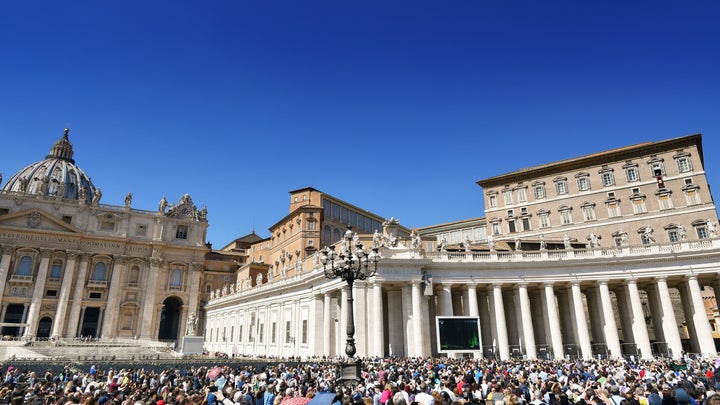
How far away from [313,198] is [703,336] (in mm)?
46349

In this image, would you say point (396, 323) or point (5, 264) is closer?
point (396, 323)

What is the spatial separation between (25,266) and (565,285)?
7254 cm

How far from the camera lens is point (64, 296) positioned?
208ft

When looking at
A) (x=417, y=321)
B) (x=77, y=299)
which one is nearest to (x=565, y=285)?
(x=417, y=321)

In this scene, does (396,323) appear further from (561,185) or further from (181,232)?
(181,232)

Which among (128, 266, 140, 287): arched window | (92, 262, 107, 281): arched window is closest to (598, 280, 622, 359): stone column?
(128, 266, 140, 287): arched window

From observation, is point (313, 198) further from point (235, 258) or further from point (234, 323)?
point (235, 258)

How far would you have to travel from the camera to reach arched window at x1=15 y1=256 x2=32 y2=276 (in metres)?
62.7

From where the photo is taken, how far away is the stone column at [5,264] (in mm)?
60344

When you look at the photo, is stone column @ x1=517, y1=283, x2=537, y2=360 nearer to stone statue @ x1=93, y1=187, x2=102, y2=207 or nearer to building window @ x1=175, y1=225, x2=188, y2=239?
building window @ x1=175, y1=225, x2=188, y2=239

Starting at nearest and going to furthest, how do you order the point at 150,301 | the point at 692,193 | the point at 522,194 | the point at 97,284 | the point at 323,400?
the point at 323,400
the point at 692,193
the point at 522,194
the point at 97,284
the point at 150,301

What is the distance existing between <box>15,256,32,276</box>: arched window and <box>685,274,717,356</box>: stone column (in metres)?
80.5

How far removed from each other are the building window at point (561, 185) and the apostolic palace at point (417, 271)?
14cm

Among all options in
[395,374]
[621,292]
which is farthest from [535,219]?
[395,374]
